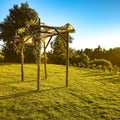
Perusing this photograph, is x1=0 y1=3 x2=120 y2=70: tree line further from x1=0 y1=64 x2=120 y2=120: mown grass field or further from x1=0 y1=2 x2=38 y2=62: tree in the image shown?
x1=0 y1=64 x2=120 y2=120: mown grass field

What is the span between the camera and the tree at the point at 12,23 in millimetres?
23344

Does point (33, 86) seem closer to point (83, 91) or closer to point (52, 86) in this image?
point (52, 86)

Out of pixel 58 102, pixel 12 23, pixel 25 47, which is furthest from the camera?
pixel 25 47

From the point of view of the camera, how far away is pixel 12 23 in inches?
926

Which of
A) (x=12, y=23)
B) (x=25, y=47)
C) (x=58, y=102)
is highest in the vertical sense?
(x=12, y=23)

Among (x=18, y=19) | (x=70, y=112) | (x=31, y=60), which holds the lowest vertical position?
(x=70, y=112)

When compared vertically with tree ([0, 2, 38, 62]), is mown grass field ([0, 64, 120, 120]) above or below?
below

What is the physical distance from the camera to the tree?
2334 cm

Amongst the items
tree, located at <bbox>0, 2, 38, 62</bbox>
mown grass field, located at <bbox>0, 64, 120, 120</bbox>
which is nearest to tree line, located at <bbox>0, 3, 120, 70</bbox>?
tree, located at <bbox>0, 2, 38, 62</bbox>

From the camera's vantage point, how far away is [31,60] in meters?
24.2

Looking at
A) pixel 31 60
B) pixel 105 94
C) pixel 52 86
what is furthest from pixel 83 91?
pixel 31 60

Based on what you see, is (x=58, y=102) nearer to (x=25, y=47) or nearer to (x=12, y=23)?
(x=25, y=47)

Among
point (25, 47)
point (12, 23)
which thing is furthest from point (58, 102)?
point (12, 23)

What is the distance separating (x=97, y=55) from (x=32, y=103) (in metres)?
22.7
